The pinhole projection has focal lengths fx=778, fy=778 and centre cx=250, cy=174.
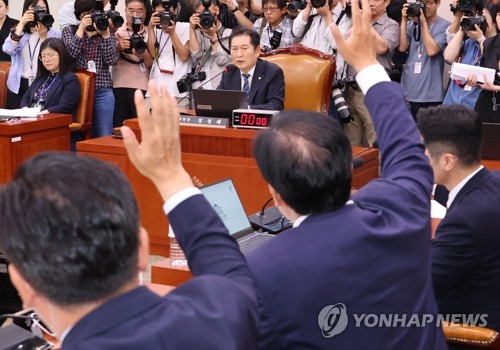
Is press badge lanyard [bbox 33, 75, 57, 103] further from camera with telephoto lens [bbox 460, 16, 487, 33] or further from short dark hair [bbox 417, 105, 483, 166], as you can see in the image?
short dark hair [bbox 417, 105, 483, 166]

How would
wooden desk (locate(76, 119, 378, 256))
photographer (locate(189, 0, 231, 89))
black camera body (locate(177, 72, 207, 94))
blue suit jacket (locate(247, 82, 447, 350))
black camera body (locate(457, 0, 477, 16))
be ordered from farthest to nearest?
photographer (locate(189, 0, 231, 89)), black camera body (locate(177, 72, 207, 94)), black camera body (locate(457, 0, 477, 16)), wooden desk (locate(76, 119, 378, 256)), blue suit jacket (locate(247, 82, 447, 350))

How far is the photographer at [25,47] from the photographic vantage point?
220 inches

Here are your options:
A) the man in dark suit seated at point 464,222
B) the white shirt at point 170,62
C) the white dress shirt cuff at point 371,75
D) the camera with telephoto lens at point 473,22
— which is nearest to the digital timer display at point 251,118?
the man in dark suit seated at point 464,222

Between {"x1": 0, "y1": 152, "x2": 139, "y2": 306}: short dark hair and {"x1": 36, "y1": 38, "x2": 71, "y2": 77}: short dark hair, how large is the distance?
13.7 feet

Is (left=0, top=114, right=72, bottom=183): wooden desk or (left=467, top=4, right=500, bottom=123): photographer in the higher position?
(left=467, top=4, right=500, bottom=123): photographer

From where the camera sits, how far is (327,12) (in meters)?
4.99

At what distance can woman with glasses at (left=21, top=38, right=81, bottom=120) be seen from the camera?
4926mm

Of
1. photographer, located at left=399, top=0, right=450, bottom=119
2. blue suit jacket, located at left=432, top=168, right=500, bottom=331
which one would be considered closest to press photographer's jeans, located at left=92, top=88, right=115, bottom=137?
photographer, located at left=399, top=0, right=450, bottom=119

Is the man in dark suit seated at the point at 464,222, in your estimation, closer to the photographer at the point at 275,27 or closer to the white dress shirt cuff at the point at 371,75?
the white dress shirt cuff at the point at 371,75

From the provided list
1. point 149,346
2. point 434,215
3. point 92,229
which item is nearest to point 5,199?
point 92,229

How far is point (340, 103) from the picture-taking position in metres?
4.82

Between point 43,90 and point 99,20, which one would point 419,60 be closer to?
point 99,20

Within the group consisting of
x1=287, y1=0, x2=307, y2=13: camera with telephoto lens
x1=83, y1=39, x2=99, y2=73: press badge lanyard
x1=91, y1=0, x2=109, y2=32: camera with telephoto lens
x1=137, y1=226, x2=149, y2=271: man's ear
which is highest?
x1=287, y1=0, x2=307, y2=13: camera with telephoto lens

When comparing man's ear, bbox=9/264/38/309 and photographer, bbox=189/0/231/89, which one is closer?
man's ear, bbox=9/264/38/309
